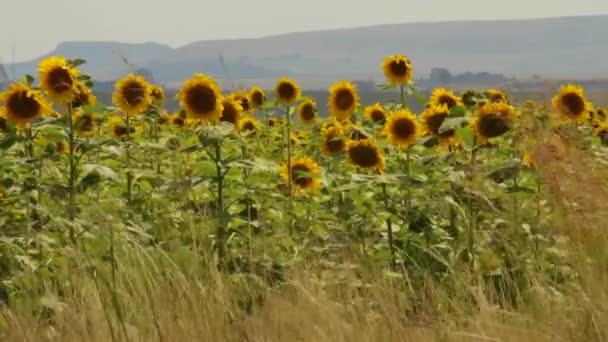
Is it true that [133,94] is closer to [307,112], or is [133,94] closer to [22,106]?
[22,106]

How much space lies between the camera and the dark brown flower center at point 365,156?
530 cm

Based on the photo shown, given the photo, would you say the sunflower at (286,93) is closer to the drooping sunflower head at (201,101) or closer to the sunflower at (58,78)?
the drooping sunflower head at (201,101)

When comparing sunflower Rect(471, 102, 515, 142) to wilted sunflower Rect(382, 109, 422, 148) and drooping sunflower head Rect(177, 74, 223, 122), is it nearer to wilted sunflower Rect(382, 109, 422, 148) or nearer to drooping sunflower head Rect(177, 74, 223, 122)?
wilted sunflower Rect(382, 109, 422, 148)

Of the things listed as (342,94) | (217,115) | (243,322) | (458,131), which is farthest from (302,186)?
(243,322)

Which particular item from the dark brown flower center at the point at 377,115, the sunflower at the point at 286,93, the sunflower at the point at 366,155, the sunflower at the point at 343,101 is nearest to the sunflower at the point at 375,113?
the dark brown flower center at the point at 377,115

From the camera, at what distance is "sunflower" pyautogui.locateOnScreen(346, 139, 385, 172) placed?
5.30 metres

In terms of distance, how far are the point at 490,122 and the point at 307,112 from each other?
11.1 feet

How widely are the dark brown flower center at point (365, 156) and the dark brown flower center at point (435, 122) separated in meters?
0.37

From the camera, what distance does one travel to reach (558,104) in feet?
20.4

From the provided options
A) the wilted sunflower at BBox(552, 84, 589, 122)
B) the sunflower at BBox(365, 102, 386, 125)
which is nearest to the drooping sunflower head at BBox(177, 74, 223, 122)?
the wilted sunflower at BBox(552, 84, 589, 122)

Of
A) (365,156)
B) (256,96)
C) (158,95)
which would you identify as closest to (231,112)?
(365,156)

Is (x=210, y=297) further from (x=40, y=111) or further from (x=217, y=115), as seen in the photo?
(x=40, y=111)

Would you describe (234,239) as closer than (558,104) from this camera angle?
Yes

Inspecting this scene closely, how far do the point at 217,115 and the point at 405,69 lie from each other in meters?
2.04
